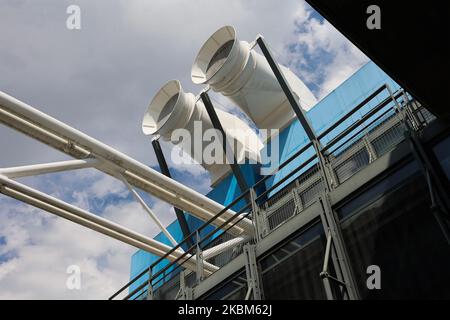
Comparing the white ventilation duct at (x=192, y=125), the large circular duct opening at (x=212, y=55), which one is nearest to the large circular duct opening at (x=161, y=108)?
the white ventilation duct at (x=192, y=125)

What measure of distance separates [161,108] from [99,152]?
435 inches

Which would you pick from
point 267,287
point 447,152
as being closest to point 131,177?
point 267,287

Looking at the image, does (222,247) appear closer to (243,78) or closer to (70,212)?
(70,212)

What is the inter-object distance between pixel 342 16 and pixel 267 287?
218 inches

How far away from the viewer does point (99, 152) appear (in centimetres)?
1652

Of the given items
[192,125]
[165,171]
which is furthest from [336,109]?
[165,171]

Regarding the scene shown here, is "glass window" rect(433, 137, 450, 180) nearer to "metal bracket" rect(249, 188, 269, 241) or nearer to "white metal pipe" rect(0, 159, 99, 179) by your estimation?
"metal bracket" rect(249, 188, 269, 241)

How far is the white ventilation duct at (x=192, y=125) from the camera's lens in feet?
87.4

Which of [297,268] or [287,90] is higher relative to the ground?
[287,90]

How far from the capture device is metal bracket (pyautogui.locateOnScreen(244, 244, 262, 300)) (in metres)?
9.44

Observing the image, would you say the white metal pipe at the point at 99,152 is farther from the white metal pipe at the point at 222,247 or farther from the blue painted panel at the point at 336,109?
the blue painted panel at the point at 336,109

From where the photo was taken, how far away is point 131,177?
57.8ft

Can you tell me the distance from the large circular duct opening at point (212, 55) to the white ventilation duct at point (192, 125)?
1.47 meters
